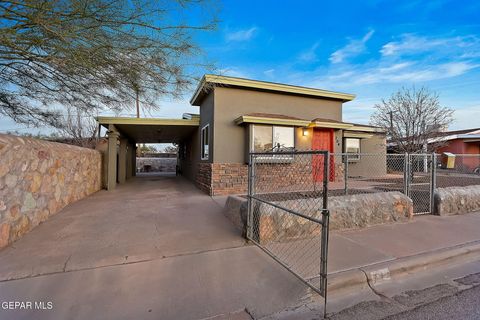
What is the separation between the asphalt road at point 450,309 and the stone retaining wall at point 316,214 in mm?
1823

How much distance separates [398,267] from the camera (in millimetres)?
3027

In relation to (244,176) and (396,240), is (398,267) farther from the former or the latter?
(244,176)

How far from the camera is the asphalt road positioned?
7.23ft

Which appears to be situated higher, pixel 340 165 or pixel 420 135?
pixel 420 135

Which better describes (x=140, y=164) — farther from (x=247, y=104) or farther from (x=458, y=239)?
(x=458, y=239)

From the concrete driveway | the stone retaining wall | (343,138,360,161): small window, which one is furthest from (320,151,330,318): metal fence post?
(343,138,360,161): small window

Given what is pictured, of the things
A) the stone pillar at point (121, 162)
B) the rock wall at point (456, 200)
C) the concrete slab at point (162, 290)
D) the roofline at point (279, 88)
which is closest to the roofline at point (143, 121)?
the roofline at point (279, 88)

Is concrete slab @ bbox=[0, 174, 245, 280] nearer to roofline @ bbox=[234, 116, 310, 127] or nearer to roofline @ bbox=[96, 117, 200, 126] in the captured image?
roofline @ bbox=[234, 116, 310, 127]

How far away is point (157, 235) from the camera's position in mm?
4035

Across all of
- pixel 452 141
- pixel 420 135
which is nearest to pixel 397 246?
pixel 420 135

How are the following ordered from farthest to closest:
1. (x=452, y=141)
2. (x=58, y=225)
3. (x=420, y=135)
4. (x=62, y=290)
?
1. (x=452, y=141)
2. (x=420, y=135)
3. (x=58, y=225)
4. (x=62, y=290)

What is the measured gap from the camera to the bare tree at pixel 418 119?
10.8m

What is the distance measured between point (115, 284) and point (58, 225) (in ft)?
9.39

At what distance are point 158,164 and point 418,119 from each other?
2351 centimetres
